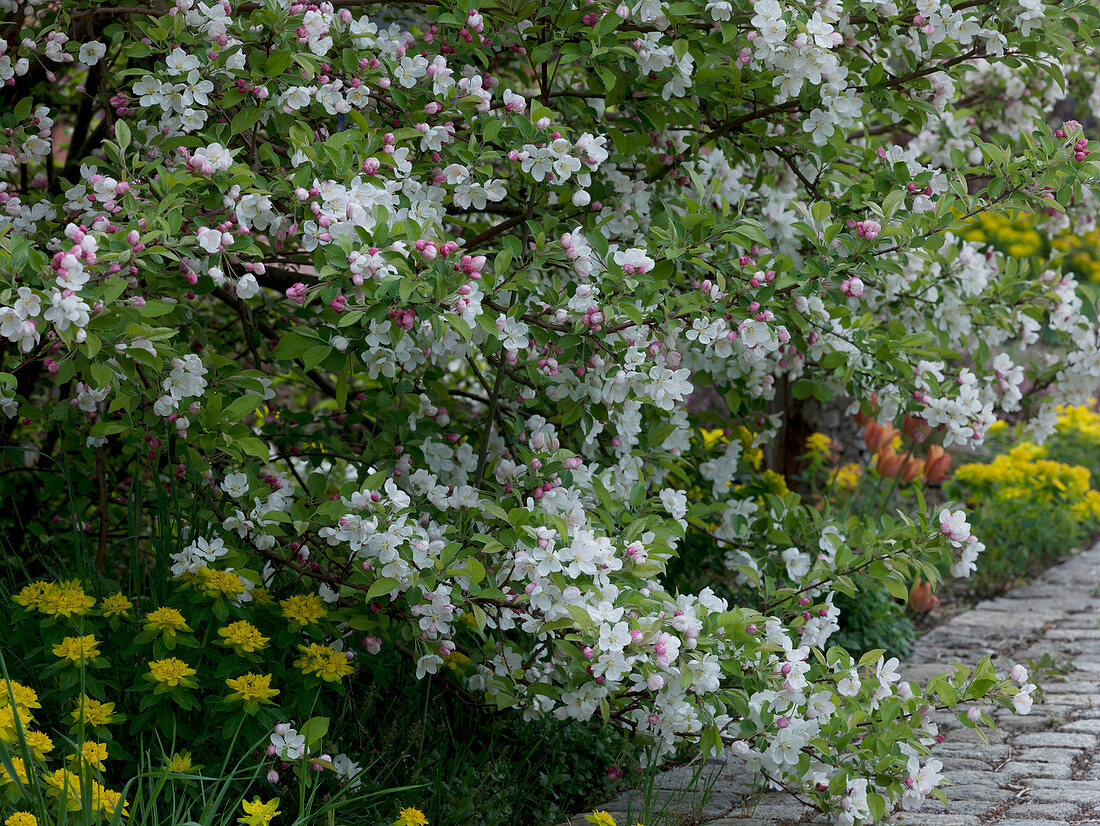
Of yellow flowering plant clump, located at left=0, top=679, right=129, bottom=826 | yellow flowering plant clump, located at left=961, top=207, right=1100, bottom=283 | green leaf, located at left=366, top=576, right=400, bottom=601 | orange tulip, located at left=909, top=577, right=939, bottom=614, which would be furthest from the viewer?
yellow flowering plant clump, located at left=961, top=207, right=1100, bottom=283

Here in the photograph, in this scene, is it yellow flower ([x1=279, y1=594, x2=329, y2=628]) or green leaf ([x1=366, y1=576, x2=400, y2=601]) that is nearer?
green leaf ([x1=366, y1=576, x2=400, y2=601])

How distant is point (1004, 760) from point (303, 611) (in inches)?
82.2

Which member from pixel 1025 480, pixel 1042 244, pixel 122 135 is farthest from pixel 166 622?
pixel 1042 244

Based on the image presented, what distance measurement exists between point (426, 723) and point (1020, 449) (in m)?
4.12

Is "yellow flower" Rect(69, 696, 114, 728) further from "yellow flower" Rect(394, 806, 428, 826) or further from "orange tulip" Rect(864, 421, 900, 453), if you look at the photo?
"orange tulip" Rect(864, 421, 900, 453)

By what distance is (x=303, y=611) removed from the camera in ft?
7.72

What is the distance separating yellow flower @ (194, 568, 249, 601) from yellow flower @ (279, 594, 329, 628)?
0.11 meters

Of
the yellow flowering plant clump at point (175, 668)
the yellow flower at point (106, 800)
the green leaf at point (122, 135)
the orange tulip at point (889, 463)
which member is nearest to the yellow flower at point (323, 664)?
the yellow flowering plant clump at point (175, 668)

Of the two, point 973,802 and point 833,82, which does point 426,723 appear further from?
point 833,82

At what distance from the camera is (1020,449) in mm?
5691

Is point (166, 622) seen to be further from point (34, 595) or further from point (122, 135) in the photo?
point (122, 135)

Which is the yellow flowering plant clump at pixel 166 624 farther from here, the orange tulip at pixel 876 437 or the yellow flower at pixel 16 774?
the orange tulip at pixel 876 437

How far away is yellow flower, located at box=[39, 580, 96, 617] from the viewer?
2.19 meters

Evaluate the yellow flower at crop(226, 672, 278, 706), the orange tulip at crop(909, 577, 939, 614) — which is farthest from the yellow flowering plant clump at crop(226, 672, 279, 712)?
the orange tulip at crop(909, 577, 939, 614)
